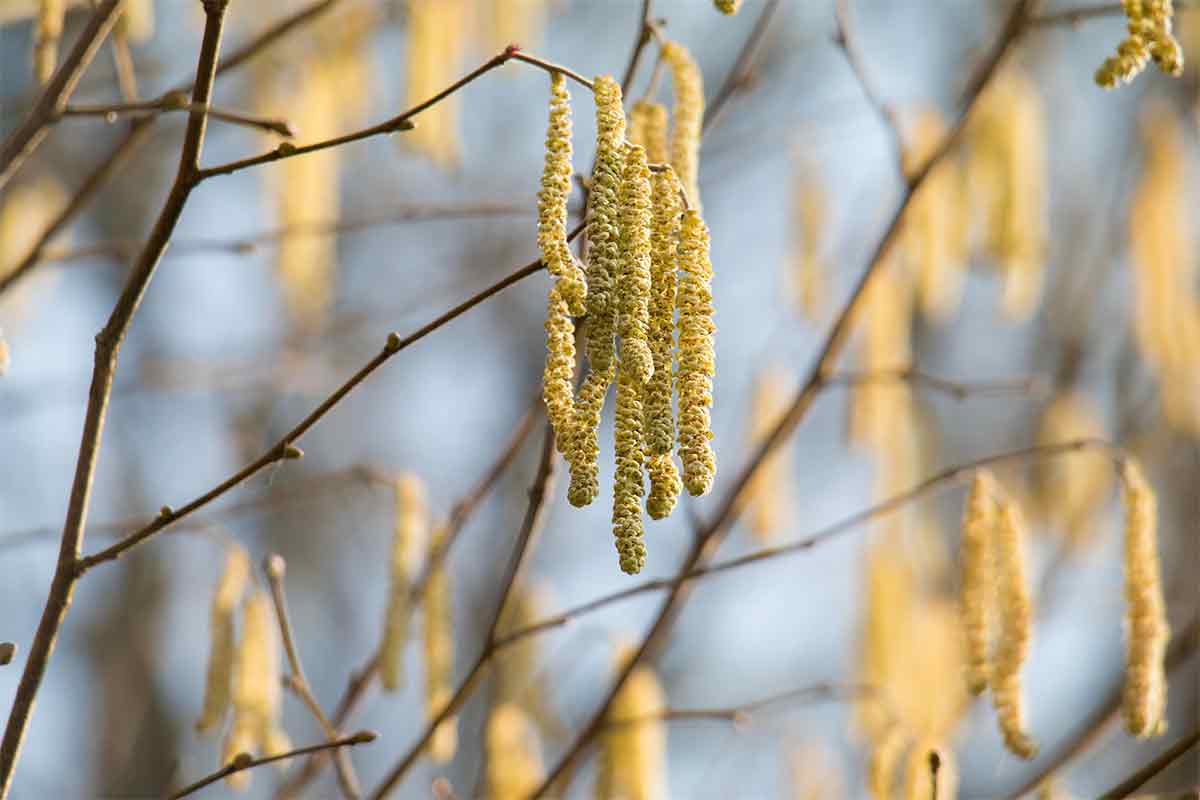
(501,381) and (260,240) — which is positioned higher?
(501,381)

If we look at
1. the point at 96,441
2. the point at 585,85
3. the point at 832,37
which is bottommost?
the point at 96,441

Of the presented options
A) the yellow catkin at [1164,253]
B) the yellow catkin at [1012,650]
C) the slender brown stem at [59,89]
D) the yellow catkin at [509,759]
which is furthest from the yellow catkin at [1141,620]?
the slender brown stem at [59,89]

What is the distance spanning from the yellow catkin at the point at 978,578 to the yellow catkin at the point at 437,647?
66cm

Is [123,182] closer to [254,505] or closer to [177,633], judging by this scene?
[177,633]

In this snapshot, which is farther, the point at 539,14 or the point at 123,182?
the point at 123,182

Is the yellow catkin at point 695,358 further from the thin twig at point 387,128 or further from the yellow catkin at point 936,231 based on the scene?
the yellow catkin at point 936,231

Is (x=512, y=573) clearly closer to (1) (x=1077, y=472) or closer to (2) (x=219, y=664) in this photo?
(2) (x=219, y=664)

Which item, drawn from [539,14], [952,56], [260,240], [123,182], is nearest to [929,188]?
[539,14]

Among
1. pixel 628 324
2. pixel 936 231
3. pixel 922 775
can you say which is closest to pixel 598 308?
pixel 628 324

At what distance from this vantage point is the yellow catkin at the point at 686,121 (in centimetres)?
141

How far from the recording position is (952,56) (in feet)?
20.1

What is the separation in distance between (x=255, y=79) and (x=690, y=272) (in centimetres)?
188

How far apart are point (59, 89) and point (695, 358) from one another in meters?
0.67

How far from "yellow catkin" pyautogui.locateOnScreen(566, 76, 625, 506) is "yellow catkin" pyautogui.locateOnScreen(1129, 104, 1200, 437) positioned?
1844 millimetres
